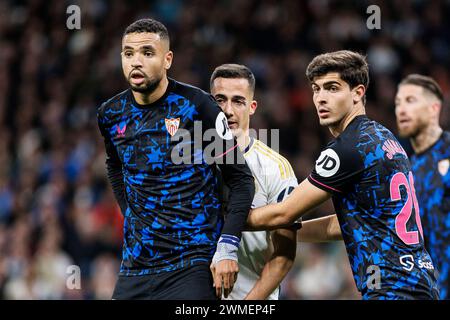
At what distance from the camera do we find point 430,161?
285 inches

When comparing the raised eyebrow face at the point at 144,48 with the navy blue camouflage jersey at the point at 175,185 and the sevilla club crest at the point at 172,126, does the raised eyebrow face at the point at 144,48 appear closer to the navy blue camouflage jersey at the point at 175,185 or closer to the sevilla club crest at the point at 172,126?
the navy blue camouflage jersey at the point at 175,185

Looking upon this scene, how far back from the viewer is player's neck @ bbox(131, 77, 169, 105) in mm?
4785

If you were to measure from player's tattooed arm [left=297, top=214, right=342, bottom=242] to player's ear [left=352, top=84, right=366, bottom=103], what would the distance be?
3.19 ft

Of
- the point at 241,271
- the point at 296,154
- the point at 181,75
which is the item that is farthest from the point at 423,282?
the point at 181,75

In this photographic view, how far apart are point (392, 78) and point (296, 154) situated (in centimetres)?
194

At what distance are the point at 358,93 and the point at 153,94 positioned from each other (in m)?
1.26

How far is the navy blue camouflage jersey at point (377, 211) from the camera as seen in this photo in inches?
177

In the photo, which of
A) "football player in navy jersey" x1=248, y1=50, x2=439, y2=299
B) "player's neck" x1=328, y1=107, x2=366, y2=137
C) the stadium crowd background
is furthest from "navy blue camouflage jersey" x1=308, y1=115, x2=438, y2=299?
the stadium crowd background

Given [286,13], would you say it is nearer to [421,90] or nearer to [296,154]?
[296,154]

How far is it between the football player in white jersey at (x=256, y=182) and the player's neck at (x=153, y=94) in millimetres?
703

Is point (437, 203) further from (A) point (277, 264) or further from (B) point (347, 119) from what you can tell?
(B) point (347, 119)

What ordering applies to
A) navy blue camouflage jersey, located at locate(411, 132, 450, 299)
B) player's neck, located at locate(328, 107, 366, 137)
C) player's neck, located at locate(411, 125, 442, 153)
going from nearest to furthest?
player's neck, located at locate(328, 107, 366, 137) < navy blue camouflage jersey, located at locate(411, 132, 450, 299) < player's neck, located at locate(411, 125, 442, 153)

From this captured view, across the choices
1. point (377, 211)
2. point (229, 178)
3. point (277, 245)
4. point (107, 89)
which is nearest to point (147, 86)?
point (229, 178)

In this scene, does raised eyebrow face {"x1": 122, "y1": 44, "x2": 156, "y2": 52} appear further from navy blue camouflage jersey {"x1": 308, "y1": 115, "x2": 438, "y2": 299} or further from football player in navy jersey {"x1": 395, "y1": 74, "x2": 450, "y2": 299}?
football player in navy jersey {"x1": 395, "y1": 74, "x2": 450, "y2": 299}
